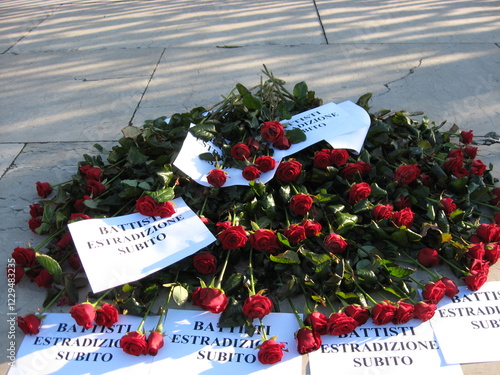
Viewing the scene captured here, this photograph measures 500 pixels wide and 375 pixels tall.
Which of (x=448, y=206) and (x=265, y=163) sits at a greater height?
(x=265, y=163)

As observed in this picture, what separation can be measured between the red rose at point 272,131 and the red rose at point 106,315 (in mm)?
873

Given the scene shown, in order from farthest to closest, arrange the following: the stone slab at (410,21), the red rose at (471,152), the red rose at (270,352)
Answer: the stone slab at (410,21) < the red rose at (471,152) < the red rose at (270,352)

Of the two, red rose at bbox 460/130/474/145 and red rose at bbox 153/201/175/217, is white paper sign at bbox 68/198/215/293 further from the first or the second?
red rose at bbox 460/130/474/145

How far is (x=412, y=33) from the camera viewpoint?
10.9ft

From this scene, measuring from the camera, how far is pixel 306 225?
1.58 meters

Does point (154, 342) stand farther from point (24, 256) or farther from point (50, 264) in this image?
point (24, 256)

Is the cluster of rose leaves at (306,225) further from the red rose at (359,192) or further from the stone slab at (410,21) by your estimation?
the stone slab at (410,21)

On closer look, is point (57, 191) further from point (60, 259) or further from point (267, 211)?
point (267, 211)

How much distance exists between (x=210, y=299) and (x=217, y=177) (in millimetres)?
496

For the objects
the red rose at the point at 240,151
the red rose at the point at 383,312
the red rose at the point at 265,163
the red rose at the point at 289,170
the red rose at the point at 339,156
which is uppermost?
the red rose at the point at 240,151

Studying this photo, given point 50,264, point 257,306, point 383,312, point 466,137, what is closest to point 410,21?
point 466,137

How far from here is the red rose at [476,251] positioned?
1.57 m

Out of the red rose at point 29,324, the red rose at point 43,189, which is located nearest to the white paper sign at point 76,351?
the red rose at point 29,324

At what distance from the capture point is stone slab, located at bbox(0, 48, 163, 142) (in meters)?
2.51
